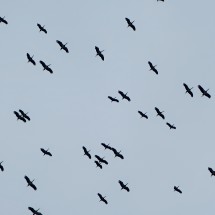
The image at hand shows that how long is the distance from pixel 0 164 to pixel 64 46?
113 feet

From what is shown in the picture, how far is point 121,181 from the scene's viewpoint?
550 feet

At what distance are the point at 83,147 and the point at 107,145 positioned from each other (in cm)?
712

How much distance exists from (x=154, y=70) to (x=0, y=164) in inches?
1852

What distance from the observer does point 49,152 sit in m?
160

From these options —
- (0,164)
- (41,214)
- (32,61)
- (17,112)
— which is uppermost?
(32,61)

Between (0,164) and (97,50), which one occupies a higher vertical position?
(97,50)

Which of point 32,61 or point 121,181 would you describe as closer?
point 32,61

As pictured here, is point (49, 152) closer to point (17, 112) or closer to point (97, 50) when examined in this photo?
point (17, 112)

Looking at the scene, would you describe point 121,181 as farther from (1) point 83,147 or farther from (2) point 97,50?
(2) point 97,50

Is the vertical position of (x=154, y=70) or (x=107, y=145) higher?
(x=154, y=70)

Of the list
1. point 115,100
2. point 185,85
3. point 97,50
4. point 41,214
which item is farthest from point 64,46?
point 41,214

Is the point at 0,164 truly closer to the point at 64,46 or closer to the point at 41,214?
the point at 41,214

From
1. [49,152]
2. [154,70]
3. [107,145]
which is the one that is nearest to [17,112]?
[49,152]

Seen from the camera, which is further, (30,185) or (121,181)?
(121,181)
